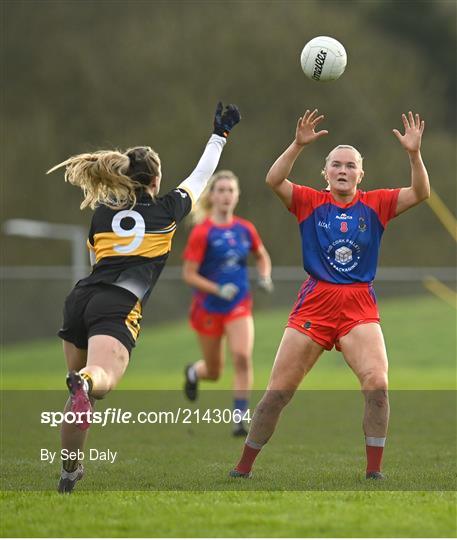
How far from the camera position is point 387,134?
89.7 feet

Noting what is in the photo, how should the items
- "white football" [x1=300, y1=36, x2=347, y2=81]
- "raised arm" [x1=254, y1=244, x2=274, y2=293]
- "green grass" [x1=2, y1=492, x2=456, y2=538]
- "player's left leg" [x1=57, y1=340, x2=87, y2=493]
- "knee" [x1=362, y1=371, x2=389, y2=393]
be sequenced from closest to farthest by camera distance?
"green grass" [x1=2, y1=492, x2=456, y2=538] → "player's left leg" [x1=57, y1=340, x2=87, y2=493] → "knee" [x1=362, y1=371, x2=389, y2=393] → "white football" [x1=300, y1=36, x2=347, y2=81] → "raised arm" [x1=254, y1=244, x2=274, y2=293]

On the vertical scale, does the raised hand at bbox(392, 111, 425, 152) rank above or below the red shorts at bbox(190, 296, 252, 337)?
above

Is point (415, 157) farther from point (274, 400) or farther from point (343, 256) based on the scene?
point (274, 400)

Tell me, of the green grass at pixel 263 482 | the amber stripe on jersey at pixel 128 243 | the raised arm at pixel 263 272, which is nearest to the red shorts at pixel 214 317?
the raised arm at pixel 263 272

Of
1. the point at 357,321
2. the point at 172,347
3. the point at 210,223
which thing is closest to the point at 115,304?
the point at 357,321

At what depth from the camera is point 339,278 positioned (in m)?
6.08

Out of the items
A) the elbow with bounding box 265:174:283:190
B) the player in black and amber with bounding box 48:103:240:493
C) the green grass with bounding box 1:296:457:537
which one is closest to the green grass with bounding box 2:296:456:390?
the green grass with bounding box 1:296:457:537

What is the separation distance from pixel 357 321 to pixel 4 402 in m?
6.77

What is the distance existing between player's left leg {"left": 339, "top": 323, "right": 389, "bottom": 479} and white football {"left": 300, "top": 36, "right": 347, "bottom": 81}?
1.58 m

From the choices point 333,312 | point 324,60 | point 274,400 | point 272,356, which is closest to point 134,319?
point 274,400

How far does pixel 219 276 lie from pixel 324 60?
3.68 meters

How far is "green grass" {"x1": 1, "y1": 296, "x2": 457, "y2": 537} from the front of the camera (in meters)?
4.55

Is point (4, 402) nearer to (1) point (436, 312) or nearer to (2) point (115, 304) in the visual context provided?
(2) point (115, 304)

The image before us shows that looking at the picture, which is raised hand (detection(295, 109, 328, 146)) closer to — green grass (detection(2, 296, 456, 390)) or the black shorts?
the black shorts
